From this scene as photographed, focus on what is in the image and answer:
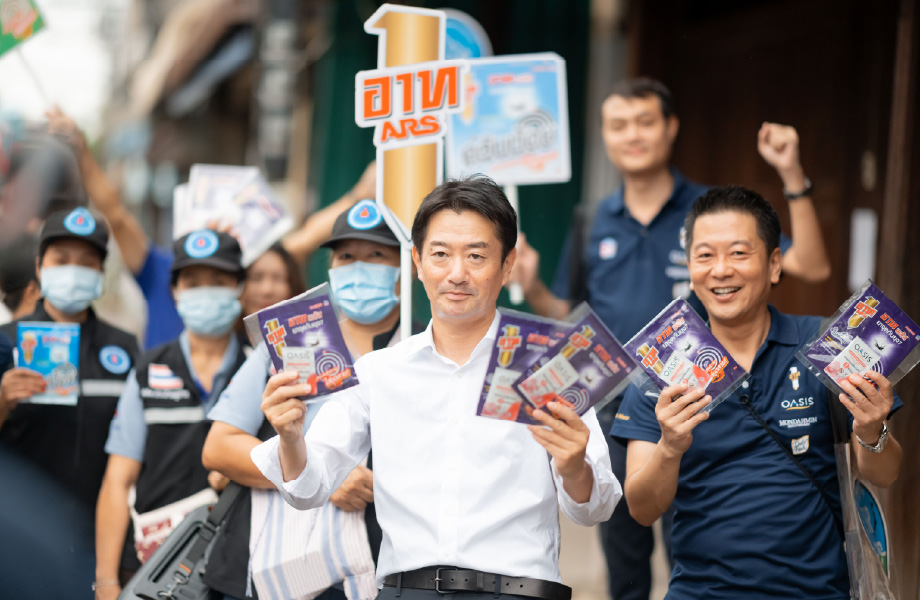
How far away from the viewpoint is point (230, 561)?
3.27 meters

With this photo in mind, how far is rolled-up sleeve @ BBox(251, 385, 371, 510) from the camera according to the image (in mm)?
2645

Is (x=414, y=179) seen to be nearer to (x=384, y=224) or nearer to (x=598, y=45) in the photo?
(x=384, y=224)

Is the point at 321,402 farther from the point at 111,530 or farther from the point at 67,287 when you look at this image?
the point at 67,287

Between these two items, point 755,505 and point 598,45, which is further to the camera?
point 598,45

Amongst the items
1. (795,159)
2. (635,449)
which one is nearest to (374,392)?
(635,449)

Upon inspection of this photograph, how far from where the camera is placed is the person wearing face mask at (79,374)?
4.05 metres

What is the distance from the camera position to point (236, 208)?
15.0ft

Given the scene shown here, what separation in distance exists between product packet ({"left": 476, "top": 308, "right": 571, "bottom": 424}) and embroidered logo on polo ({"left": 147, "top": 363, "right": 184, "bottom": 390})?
1.88 m

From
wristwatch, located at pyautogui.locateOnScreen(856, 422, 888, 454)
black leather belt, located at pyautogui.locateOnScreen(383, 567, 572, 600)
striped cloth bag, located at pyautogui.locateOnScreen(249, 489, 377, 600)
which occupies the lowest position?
striped cloth bag, located at pyautogui.locateOnScreen(249, 489, 377, 600)

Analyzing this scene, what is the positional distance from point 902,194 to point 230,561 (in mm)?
3590

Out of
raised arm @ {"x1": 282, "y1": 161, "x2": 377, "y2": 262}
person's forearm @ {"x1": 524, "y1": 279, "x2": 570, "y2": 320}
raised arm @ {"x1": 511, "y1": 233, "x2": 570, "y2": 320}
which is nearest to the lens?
raised arm @ {"x1": 511, "y1": 233, "x2": 570, "y2": 320}

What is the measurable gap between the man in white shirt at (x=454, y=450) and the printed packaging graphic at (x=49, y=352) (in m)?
1.67

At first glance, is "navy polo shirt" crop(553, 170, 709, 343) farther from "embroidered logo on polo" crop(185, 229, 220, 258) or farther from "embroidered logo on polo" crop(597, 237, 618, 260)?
"embroidered logo on polo" crop(185, 229, 220, 258)

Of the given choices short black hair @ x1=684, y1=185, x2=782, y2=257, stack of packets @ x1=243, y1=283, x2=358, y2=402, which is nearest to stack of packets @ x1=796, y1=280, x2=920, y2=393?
short black hair @ x1=684, y1=185, x2=782, y2=257
